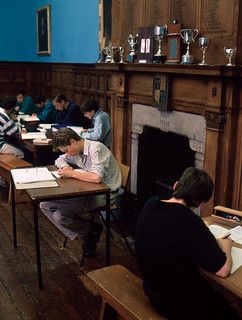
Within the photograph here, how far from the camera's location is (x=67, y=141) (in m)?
4.12

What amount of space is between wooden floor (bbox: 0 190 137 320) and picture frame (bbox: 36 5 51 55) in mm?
5587

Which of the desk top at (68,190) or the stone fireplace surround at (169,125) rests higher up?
the stone fireplace surround at (169,125)

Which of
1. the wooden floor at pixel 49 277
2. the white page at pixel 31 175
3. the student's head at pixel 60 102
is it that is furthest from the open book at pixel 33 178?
the student's head at pixel 60 102

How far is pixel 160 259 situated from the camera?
233cm

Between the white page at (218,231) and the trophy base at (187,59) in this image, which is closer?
the white page at (218,231)

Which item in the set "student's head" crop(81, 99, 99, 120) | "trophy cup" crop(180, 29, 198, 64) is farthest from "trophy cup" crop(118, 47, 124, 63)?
"trophy cup" crop(180, 29, 198, 64)

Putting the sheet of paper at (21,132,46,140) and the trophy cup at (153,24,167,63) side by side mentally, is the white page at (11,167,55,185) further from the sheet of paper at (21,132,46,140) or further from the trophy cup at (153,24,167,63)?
the sheet of paper at (21,132,46,140)

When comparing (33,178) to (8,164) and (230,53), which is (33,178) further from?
(230,53)

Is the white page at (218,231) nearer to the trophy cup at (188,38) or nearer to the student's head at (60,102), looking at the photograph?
the trophy cup at (188,38)

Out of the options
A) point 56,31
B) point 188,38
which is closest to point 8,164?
point 188,38

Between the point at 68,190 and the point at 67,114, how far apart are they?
3.74m

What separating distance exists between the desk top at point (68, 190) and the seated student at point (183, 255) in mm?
1327

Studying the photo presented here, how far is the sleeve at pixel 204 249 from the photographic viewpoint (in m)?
2.26

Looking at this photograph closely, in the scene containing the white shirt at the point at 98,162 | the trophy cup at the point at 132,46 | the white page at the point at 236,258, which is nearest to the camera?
the white page at the point at 236,258
